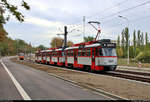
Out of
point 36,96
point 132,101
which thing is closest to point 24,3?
point 36,96

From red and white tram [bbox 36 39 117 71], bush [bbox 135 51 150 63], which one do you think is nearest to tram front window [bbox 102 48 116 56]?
red and white tram [bbox 36 39 117 71]

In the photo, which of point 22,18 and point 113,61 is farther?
point 113,61

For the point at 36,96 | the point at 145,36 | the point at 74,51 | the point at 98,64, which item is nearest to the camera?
the point at 36,96

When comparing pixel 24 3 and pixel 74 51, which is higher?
pixel 24 3

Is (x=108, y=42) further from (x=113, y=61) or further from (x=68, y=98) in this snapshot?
(x=68, y=98)

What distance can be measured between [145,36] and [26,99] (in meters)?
81.3

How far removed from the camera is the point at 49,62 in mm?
35438

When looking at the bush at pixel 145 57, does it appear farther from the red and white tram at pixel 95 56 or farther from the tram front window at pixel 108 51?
the tram front window at pixel 108 51

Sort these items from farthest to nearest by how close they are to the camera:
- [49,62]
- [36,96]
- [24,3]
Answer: [49,62], [24,3], [36,96]

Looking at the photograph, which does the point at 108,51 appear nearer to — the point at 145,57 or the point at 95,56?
the point at 95,56

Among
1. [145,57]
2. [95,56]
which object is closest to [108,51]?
[95,56]

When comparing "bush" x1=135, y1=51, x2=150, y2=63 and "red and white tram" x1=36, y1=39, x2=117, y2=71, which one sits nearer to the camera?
"red and white tram" x1=36, y1=39, x2=117, y2=71

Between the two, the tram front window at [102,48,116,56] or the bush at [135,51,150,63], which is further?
the bush at [135,51,150,63]

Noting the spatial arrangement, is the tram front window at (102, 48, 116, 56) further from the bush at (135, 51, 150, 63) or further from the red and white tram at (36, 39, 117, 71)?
the bush at (135, 51, 150, 63)
